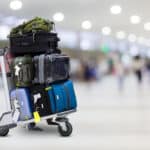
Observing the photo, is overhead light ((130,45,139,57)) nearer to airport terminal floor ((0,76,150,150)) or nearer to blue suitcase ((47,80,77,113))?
airport terminal floor ((0,76,150,150))

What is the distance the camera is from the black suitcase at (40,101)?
3789 millimetres

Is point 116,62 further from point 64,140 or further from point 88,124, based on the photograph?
point 64,140

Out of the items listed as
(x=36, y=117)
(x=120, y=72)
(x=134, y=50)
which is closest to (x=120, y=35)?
(x=134, y=50)

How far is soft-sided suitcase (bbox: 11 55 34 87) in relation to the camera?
379 centimetres

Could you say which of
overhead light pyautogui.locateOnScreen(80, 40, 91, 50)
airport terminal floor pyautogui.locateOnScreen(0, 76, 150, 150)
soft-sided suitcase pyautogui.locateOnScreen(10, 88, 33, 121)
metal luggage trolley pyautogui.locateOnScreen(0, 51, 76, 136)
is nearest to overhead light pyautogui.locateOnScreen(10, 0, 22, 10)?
overhead light pyautogui.locateOnScreen(80, 40, 91, 50)

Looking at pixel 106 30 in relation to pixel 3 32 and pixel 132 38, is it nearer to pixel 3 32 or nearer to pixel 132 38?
pixel 132 38

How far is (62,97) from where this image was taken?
382 centimetres

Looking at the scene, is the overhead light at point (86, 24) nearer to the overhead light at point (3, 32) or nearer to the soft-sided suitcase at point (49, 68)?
the overhead light at point (3, 32)

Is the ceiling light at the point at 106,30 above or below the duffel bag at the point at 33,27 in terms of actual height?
above

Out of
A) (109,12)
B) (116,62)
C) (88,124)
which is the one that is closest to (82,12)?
(109,12)

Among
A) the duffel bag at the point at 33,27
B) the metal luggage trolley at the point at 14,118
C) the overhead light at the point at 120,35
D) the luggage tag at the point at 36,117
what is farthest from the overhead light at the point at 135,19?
the luggage tag at the point at 36,117

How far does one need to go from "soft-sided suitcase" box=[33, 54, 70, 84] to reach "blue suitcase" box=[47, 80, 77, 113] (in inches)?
3.0

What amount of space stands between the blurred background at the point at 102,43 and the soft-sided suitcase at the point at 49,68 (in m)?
1.73

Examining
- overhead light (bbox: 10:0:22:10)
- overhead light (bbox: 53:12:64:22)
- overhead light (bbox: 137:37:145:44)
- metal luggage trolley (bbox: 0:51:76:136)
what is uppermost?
overhead light (bbox: 10:0:22:10)
